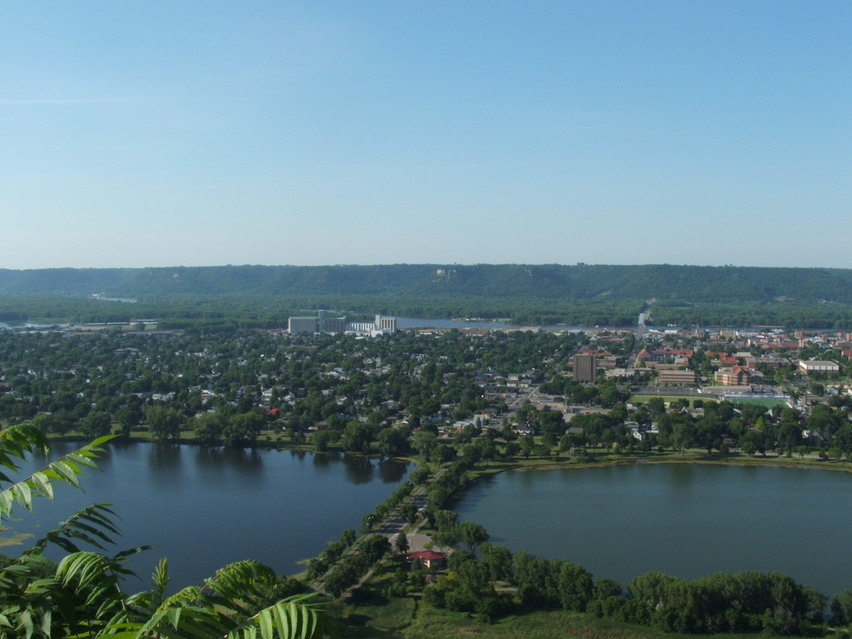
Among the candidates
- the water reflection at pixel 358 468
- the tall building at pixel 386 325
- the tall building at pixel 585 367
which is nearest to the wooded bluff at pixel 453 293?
the tall building at pixel 386 325

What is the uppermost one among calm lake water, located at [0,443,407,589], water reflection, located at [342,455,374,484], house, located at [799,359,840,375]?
house, located at [799,359,840,375]

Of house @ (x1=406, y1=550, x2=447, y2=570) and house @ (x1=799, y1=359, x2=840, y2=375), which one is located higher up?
house @ (x1=799, y1=359, x2=840, y2=375)

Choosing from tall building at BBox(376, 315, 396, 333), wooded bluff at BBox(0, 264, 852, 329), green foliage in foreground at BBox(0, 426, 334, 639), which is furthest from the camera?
wooded bluff at BBox(0, 264, 852, 329)

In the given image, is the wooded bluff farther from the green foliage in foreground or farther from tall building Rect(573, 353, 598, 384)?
the green foliage in foreground

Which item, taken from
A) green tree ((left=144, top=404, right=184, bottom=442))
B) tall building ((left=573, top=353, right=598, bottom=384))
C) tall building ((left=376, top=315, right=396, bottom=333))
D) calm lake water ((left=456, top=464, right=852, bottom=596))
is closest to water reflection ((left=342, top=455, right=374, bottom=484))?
calm lake water ((left=456, top=464, right=852, bottom=596))

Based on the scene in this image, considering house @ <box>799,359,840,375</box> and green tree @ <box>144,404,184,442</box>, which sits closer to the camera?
green tree @ <box>144,404,184,442</box>

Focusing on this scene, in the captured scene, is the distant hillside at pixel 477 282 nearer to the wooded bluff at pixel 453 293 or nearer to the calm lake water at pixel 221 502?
the wooded bluff at pixel 453 293
